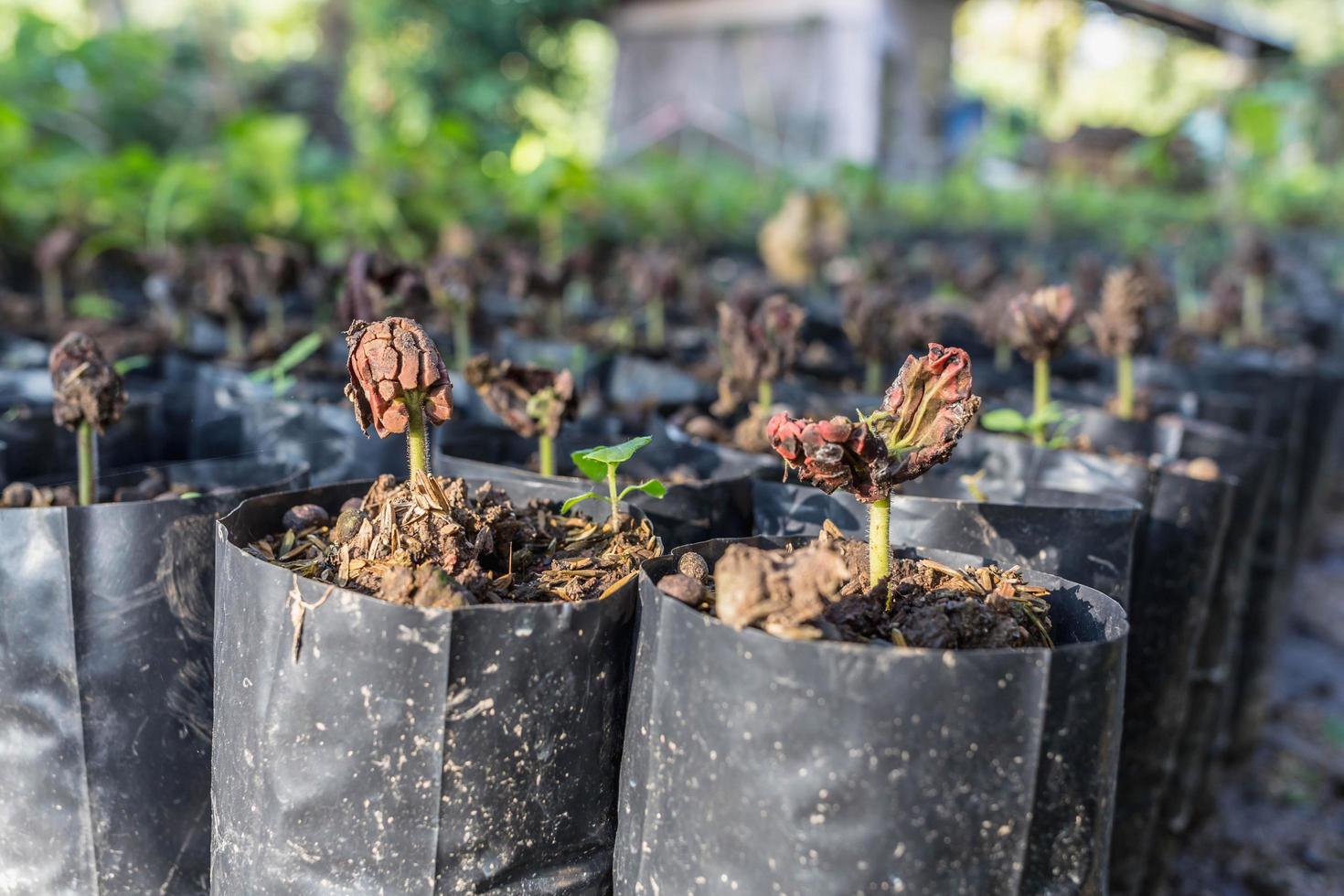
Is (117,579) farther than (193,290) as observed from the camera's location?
No

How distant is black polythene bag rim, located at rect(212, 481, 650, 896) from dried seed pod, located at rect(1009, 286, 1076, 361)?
1200mm

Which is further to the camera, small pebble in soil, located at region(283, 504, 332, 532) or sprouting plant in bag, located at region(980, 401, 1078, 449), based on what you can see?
sprouting plant in bag, located at region(980, 401, 1078, 449)

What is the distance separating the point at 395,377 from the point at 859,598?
53 centimetres

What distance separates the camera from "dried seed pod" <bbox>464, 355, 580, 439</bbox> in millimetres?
1554

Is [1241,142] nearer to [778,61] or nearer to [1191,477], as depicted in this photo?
[1191,477]

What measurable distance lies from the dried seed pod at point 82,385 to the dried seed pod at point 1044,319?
153 cm

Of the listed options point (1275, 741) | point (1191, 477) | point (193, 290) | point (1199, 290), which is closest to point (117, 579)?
point (1191, 477)

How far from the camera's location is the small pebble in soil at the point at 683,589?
0.94 meters

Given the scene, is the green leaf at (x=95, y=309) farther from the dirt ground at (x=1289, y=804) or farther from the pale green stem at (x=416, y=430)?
the dirt ground at (x=1289, y=804)

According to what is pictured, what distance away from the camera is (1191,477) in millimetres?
1704

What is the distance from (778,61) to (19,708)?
15.5 metres

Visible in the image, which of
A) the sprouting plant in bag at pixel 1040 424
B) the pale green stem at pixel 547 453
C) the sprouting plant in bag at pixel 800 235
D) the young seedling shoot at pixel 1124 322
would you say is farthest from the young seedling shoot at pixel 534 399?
the sprouting plant in bag at pixel 800 235

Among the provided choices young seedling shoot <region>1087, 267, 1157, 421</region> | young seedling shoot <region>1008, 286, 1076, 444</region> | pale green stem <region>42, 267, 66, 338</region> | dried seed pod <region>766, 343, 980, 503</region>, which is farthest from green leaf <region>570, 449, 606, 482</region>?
pale green stem <region>42, 267, 66, 338</region>

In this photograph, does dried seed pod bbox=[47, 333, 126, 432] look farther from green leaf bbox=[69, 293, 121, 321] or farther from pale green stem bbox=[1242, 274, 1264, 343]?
pale green stem bbox=[1242, 274, 1264, 343]
